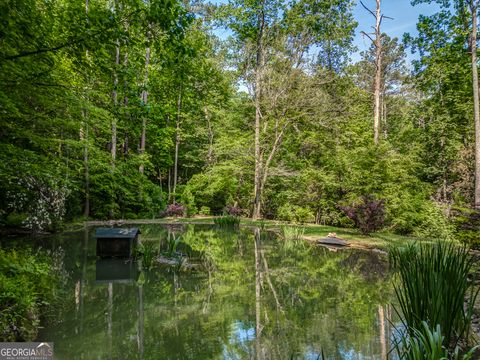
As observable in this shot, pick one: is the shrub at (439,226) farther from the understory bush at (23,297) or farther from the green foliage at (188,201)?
the green foliage at (188,201)

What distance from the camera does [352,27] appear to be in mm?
21344

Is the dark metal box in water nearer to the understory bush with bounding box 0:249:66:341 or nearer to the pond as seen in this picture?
the pond

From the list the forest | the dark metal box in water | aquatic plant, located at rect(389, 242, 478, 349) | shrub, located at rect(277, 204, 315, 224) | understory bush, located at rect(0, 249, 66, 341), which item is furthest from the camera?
shrub, located at rect(277, 204, 315, 224)

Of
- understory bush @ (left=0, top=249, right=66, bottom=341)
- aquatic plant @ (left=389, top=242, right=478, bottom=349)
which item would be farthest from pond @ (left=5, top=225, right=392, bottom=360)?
aquatic plant @ (left=389, top=242, right=478, bottom=349)

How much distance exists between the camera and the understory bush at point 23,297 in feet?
10.1

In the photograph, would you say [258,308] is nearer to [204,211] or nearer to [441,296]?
[441,296]

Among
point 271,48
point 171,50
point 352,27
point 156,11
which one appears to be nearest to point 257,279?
point 171,50

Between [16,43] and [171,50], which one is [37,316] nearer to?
[16,43]

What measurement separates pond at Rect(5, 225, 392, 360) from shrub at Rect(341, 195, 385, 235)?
3.09 meters

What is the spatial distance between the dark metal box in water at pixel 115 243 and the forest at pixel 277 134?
5.35ft

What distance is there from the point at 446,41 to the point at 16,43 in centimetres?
2003

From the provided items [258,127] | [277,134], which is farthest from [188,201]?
[277,134]

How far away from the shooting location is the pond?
125 inches

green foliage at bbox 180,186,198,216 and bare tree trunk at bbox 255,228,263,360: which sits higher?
green foliage at bbox 180,186,198,216
